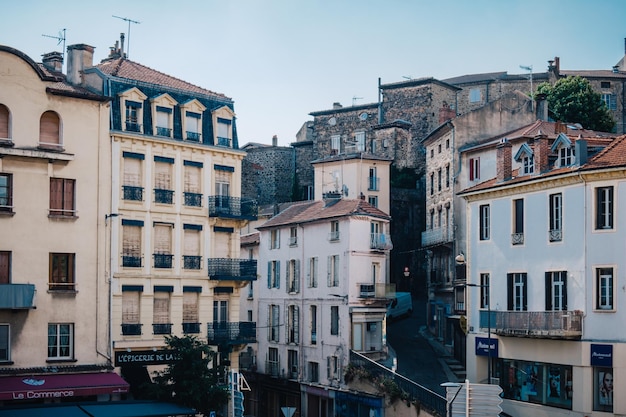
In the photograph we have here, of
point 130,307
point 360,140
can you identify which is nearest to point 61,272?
point 130,307

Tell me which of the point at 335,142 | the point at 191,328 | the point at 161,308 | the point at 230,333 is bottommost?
the point at 230,333

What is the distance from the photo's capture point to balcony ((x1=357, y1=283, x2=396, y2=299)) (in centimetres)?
5625

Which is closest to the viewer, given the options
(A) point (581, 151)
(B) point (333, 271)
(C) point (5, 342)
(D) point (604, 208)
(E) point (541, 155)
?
(C) point (5, 342)

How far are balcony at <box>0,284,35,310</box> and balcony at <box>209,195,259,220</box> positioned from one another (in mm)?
10191

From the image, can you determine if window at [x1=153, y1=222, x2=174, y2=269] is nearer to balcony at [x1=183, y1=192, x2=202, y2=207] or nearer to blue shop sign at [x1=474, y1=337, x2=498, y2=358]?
balcony at [x1=183, y1=192, x2=202, y2=207]

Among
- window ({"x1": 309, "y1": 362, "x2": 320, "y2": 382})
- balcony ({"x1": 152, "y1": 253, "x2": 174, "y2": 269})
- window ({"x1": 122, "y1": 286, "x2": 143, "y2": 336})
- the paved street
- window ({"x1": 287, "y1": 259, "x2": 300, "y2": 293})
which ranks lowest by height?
window ({"x1": 309, "y1": 362, "x2": 320, "y2": 382})

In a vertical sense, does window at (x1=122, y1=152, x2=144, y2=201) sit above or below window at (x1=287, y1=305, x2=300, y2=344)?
above

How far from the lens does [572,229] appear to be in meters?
43.5

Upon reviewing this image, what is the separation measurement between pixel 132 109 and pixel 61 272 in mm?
8136

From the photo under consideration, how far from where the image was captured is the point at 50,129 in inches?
1656

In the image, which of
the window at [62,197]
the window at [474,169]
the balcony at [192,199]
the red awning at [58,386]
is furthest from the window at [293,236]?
the red awning at [58,386]

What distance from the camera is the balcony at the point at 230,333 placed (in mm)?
47219

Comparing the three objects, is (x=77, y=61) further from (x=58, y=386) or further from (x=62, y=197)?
(x=58, y=386)

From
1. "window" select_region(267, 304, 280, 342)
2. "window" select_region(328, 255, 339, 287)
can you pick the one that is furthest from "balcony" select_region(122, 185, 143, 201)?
"window" select_region(267, 304, 280, 342)
